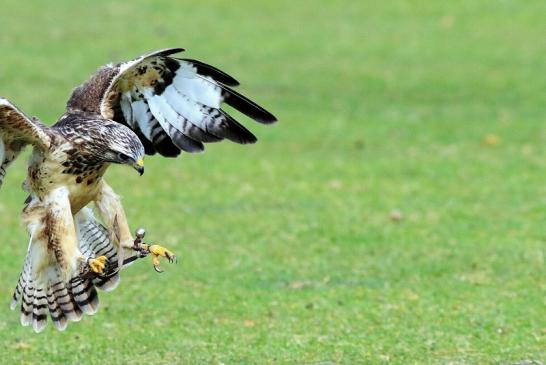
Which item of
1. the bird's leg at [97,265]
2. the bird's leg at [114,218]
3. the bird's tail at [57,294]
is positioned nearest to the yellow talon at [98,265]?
the bird's leg at [97,265]

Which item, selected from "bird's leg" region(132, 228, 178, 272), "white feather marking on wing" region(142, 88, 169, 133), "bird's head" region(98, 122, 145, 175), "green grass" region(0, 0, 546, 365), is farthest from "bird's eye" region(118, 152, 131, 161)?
"green grass" region(0, 0, 546, 365)

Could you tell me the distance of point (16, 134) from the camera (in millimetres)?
8016

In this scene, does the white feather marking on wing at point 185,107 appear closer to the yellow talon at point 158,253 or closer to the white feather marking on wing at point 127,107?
the white feather marking on wing at point 127,107

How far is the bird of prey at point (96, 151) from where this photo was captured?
321 inches

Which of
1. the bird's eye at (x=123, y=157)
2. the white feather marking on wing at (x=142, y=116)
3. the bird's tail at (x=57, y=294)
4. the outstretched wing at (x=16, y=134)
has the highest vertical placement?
the white feather marking on wing at (x=142, y=116)

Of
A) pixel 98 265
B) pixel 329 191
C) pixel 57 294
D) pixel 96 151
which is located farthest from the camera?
pixel 329 191

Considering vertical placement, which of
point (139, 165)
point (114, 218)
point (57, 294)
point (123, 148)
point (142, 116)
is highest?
point (142, 116)

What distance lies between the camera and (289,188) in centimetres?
1511

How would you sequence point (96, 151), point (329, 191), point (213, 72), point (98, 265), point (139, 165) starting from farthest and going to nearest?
point (329, 191)
point (213, 72)
point (96, 151)
point (98, 265)
point (139, 165)

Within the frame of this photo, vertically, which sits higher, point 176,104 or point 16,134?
point 176,104

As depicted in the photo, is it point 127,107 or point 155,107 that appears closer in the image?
point 155,107

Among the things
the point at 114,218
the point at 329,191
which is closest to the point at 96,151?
the point at 114,218

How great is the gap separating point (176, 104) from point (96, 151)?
1.05m

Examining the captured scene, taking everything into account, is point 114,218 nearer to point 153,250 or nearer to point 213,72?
point 153,250
